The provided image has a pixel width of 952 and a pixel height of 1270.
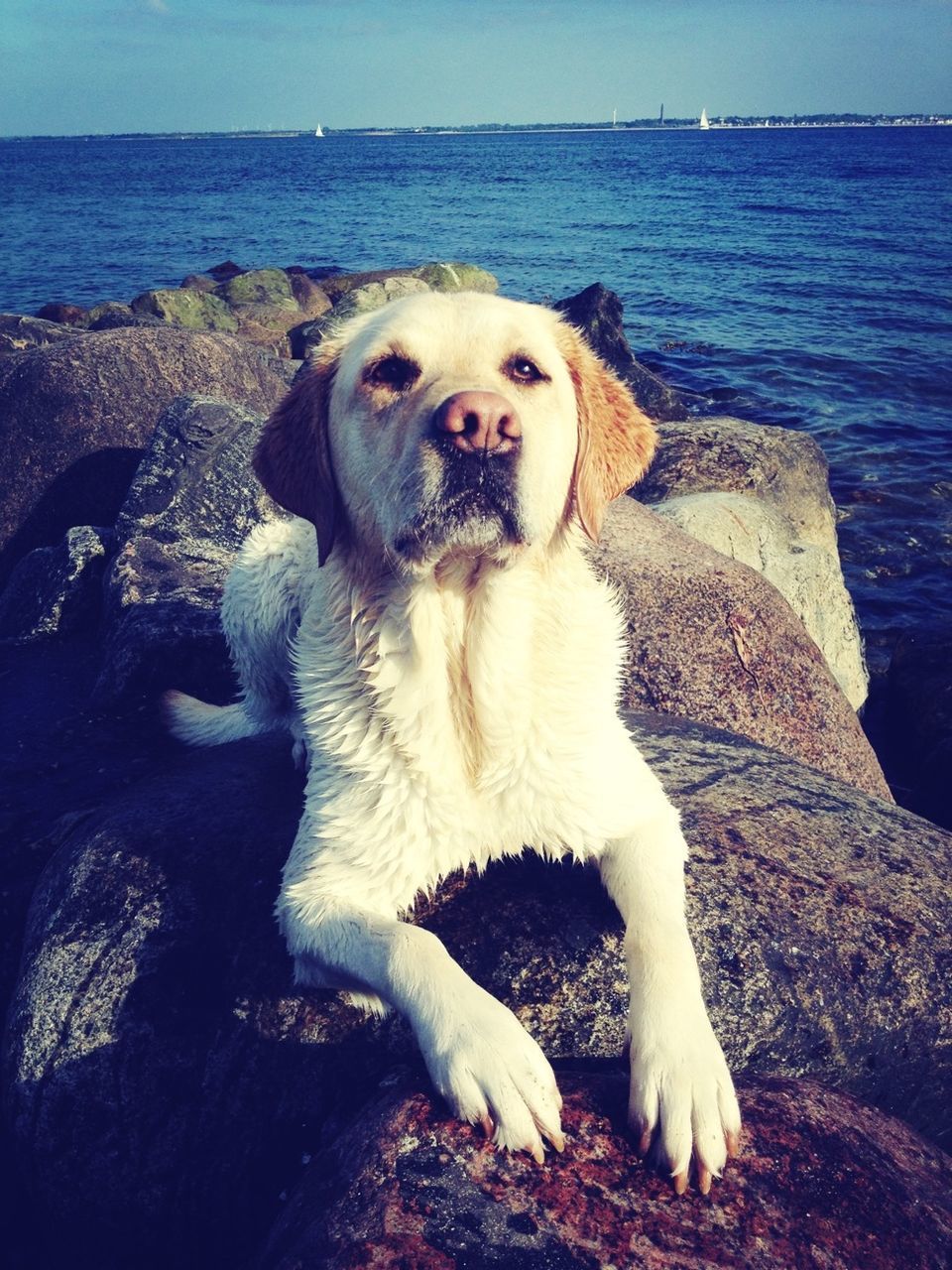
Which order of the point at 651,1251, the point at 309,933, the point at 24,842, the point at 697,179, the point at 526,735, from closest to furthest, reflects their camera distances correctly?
the point at 651,1251, the point at 309,933, the point at 526,735, the point at 24,842, the point at 697,179

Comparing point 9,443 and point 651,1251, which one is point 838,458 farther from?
point 651,1251

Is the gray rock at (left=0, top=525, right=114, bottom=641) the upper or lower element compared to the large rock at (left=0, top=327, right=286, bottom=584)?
lower

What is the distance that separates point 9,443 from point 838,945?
6751 mm

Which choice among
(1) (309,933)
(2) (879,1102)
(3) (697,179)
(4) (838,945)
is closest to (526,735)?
(1) (309,933)

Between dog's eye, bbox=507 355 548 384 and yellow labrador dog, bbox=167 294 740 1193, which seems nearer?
yellow labrador dog, bbox=167 294 740 1193

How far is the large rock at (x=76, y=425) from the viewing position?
709cm

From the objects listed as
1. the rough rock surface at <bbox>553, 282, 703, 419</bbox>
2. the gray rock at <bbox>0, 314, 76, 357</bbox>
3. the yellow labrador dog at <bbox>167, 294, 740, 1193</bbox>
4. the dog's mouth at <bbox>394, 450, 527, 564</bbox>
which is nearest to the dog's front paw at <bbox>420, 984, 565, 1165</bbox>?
the yellow labrador dog at <bbox>167, 294, 740, 1193</bbox>

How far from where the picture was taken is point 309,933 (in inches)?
109

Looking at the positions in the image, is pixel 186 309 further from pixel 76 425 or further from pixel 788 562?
pixel 788 562

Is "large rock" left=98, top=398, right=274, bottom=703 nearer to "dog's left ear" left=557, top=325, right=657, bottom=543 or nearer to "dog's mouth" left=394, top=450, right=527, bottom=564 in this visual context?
"dog's mouth" left=394, top=450, right=527, bottom=564

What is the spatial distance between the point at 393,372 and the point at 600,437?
800mm

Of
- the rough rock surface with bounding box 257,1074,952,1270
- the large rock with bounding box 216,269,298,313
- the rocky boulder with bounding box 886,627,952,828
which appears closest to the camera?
the rough rock surface with bounding box 257,1074,952,1270

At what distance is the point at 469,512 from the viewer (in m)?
2.79

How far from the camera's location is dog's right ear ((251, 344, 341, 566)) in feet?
10.7
